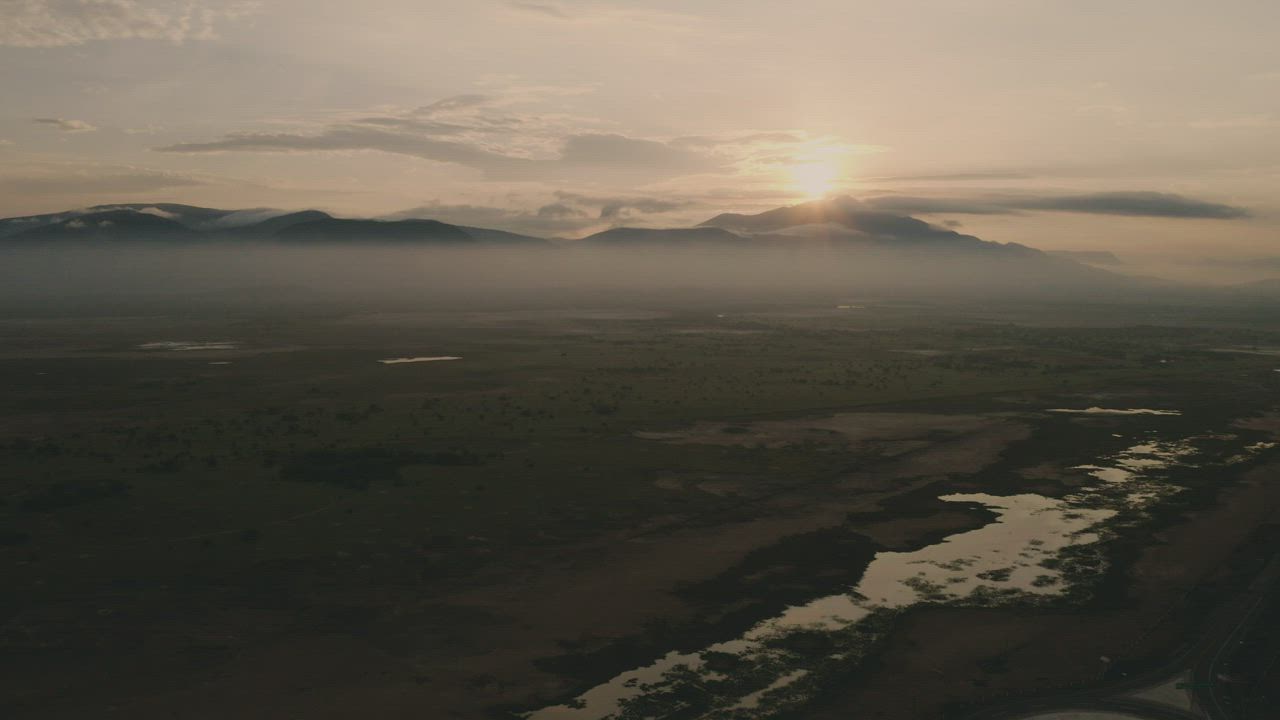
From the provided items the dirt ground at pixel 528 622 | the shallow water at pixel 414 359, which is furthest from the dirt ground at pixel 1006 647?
the shallow water at pixel 414 359

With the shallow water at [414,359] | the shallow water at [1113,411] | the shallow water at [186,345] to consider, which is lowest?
the shallow water at [1113,411]

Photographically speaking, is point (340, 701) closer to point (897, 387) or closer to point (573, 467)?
point (573, 467)

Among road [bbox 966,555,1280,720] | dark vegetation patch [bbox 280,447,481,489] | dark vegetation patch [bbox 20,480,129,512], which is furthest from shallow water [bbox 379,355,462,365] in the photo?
road [bbox 966,555,1280,720]

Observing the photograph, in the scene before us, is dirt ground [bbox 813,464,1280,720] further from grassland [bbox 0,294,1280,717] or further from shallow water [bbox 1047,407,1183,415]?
shallow water [bbox 1047,407,1183,415]

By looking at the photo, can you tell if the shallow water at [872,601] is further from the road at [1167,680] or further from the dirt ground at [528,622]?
the road at [1167,680]

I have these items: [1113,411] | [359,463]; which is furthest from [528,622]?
[1113,411]

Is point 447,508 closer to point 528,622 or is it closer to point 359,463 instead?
point 359,463

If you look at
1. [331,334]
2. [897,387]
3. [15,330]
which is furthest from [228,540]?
[15,330]

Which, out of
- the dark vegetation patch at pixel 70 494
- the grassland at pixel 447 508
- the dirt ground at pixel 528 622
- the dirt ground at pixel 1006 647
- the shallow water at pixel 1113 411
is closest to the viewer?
the dirt ground at pixel 528 622
